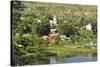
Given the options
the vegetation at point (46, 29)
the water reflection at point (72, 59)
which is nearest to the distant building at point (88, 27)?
the vegetation at point (46, 29)

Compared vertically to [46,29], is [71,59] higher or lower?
lower

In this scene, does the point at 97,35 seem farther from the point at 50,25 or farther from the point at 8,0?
the point at 8,0

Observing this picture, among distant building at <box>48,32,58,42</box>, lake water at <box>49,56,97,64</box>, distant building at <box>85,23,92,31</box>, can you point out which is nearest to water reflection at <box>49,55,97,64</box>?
lake water at <box>49,56,97,64</box>

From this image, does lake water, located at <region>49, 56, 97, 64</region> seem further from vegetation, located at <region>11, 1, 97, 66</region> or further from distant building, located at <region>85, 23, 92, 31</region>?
distant building, located at <region>85, 23, 92, 31</region>

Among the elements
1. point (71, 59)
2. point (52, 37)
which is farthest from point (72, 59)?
point (52, 37)

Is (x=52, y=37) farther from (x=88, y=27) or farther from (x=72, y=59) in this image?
(x=88, y=27)

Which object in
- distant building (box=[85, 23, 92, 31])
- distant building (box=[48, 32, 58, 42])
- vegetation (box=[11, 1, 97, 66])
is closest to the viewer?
vegetation (box=[11, 1, 97, 66])

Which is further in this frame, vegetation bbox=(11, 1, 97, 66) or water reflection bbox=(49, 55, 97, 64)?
water reflection bbox=(49, 55, 97, 64)

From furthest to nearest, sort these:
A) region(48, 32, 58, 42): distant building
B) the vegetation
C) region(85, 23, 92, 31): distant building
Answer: region(85, 23, 92, 31): distant building, region(48, 32, 58, 42): distant building, the vegetation

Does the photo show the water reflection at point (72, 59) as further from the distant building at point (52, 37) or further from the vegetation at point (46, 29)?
the distant building at point (52, 37)
